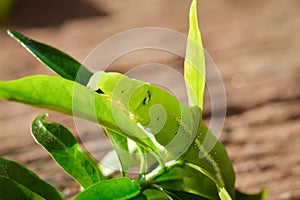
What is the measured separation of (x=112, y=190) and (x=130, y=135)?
0.05 meters

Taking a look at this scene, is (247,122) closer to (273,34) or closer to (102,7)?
(273,34)

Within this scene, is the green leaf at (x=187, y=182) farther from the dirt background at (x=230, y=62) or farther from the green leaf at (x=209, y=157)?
the dirt background at (x=230, y=62)

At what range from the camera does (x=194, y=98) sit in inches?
20.7

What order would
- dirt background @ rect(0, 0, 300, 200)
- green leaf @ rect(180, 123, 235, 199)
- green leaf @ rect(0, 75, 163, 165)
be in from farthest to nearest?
dirt background @ rect(0, 0, 300, 200)
green leaf @ rect(180, 123, 235, 199)
green leaf @ rect(0, 75, 163, 165)

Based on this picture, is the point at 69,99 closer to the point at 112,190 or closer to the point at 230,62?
the point at 112,190

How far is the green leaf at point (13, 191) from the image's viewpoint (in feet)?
1.62

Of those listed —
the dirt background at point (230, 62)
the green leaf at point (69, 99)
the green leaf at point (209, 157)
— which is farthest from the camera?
the dirt background at point (230, 62)

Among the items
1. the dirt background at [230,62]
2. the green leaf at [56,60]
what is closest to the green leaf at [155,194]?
the green leaf at [56,60]

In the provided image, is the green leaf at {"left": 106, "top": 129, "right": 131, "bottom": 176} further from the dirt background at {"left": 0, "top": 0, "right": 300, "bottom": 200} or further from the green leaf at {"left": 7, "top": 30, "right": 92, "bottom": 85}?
the dirt background at {"left": 0, "top": 0, "right": 300, "bottom": 200}

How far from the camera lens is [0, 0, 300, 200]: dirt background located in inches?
35.2

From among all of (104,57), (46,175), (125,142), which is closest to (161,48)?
(104,57)

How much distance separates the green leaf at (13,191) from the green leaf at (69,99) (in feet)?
0.27

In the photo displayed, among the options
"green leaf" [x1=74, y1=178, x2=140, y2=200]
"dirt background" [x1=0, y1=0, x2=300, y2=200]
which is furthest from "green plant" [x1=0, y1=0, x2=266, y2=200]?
"dirt background" [x1=0, y1=0, x2=300, y2=200]

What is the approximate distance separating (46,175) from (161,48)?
0.70 meters
